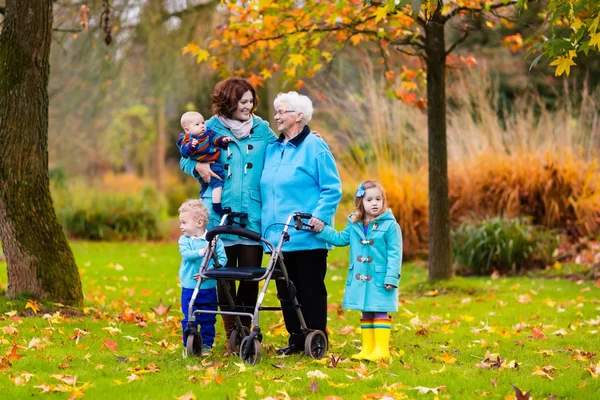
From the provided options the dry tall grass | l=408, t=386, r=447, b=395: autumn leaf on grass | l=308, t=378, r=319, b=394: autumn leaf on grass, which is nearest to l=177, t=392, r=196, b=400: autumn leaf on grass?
l=308, t=378, r=319, b=394: autumn leaf on grass

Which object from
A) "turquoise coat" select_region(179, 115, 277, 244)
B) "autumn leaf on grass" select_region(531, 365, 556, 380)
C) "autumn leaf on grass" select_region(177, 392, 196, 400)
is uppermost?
"turquoise coat" select_region(179, 115, 277, 244)

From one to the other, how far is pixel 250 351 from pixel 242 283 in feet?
2.38

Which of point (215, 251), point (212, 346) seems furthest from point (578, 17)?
point (212, 346)

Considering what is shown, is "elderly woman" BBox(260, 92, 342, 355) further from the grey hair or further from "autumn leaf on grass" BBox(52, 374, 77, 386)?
"autumn leaf on grass" BBox(52, 374, 77, 386)

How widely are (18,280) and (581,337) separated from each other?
14.5ft

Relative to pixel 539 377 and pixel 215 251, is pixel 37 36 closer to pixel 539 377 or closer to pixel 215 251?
pixel 215 251

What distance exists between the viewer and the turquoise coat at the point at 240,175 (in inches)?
226

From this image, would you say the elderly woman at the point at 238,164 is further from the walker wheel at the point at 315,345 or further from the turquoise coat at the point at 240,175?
the walker wheel at the point at 315,345

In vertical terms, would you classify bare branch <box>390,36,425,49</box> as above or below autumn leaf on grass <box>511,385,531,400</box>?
above

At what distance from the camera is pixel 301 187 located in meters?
5.64

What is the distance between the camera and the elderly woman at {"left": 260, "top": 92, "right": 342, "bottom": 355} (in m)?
5.61

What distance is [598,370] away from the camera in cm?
507

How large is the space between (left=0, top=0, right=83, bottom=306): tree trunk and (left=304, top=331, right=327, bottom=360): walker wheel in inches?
101

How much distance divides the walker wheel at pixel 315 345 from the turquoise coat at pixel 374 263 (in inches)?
10.2
